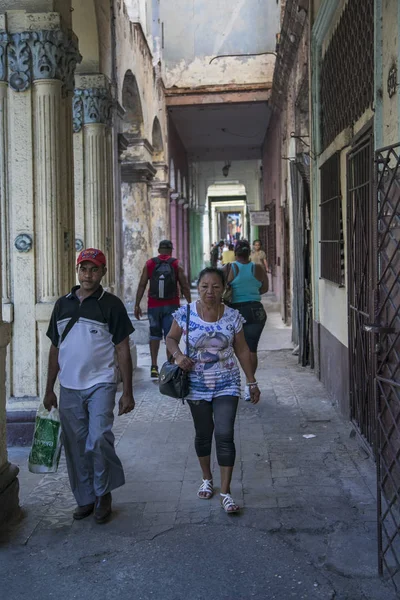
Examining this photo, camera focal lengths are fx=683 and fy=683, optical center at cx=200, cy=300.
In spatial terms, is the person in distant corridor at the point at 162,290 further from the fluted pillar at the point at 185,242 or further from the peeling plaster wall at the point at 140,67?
the fluted pillar at the point at 185,242

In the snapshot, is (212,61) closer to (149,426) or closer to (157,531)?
(149,426)

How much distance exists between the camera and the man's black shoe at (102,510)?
4.16m

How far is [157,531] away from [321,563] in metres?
1.00

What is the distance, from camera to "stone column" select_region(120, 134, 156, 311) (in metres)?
13.2

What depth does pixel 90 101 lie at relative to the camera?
8.26m

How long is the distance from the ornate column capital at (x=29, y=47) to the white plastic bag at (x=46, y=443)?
3156mm

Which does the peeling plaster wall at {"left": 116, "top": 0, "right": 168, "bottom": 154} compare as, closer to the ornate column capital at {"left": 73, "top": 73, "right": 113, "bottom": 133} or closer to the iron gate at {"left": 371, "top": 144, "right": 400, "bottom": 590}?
the ornate column capital at {"left": 73, "top": 73, "right": 113, "bottom": 133}

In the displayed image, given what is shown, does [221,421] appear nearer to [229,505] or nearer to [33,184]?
[229,505]

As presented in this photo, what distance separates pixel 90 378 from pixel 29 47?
11.1 feet

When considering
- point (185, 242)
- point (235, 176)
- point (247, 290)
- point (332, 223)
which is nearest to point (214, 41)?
point (185, 242)

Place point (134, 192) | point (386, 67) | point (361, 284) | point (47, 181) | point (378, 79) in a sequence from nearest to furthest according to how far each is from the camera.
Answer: point (386, 67) < point (378, 79) < point (361, 284) < point (47, 181) < point (134, 192)

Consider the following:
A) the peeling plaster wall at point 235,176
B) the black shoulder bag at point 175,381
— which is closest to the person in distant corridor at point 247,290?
the black shoulder bag at point 175,381

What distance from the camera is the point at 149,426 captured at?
6469 mm

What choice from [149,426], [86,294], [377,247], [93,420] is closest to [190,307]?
[86,294]
